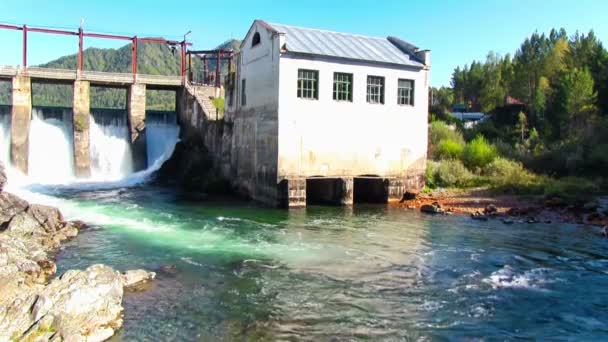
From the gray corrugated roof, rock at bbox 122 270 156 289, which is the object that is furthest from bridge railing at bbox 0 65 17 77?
rock at bbox 122 270 156 289

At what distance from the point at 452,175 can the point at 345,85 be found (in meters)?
8.49

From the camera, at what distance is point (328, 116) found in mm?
26000

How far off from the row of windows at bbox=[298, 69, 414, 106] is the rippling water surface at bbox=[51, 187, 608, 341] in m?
6.02

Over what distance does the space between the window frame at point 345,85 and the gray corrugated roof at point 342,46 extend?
0.90 metres

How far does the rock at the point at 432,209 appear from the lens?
2447cm

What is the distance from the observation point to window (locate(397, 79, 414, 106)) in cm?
2803

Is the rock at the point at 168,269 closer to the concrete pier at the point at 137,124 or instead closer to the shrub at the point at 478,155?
the shrub at the point at 478,155

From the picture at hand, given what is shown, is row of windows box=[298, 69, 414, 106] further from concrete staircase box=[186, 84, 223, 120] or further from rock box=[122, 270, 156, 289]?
rock box=[122, 270, 156, 289]

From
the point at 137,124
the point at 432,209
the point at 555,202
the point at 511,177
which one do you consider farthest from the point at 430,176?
the point at 137,124

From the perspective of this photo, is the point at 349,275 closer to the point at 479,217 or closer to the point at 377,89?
the point at 479,217

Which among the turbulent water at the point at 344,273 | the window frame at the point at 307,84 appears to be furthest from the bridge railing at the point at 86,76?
A: the window frame at the point at 307,84

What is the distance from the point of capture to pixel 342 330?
403 inches

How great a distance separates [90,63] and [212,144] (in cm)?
18271

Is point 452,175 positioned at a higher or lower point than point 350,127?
lower
